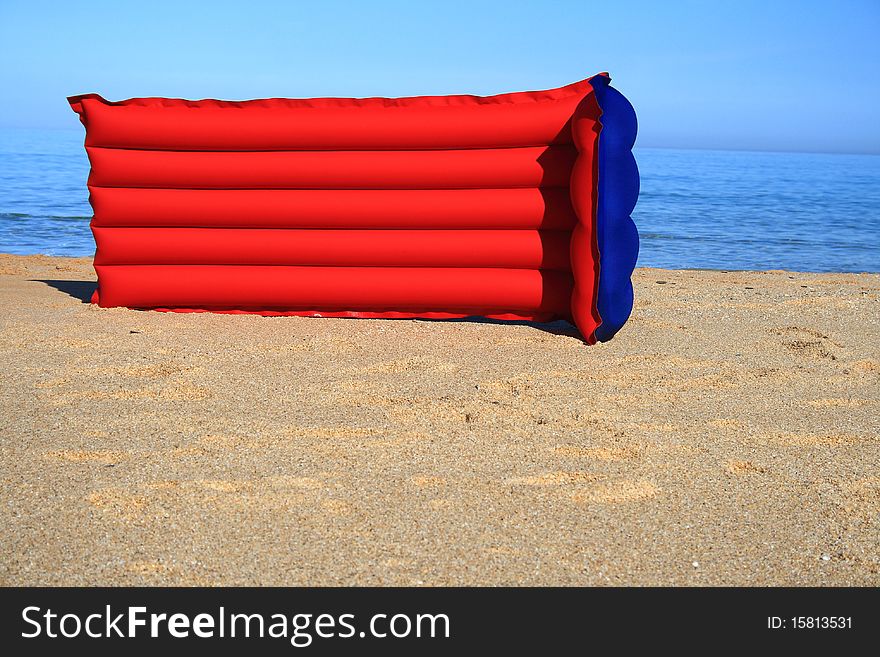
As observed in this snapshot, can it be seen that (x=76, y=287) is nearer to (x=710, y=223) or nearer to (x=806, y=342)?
(x=806, y=342)

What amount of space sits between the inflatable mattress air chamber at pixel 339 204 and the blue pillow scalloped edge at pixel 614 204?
0.12 meters

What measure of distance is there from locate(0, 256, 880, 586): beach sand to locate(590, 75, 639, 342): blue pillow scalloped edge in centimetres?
17

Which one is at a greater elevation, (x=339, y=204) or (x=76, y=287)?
(x=339, y=204)

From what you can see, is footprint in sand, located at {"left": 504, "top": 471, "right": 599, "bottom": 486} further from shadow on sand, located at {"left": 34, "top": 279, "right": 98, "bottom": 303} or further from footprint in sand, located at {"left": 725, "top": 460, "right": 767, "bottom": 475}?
shadow on sand, located at {"left": 34, "top": 279, "right": 98, "bottom": 303}

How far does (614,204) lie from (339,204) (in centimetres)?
130

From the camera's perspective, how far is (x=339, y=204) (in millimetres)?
4406

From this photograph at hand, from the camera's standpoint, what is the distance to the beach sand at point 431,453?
6.79ft

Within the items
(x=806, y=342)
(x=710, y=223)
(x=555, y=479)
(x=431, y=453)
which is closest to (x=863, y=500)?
(x=555, y=479)

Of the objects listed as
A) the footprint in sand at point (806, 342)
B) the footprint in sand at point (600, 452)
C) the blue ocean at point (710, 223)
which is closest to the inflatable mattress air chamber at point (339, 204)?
the footprint in sand at point (806, 342)

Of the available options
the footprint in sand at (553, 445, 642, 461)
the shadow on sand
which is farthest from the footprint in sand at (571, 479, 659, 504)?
the shadow on sand

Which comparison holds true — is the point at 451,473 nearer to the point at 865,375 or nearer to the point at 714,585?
the point at 714,585
